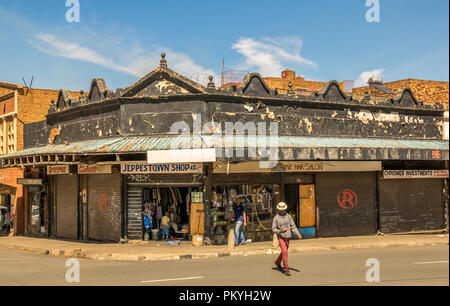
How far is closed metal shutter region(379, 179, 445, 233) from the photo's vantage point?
19781mm

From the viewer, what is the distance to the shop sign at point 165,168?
1623 cm

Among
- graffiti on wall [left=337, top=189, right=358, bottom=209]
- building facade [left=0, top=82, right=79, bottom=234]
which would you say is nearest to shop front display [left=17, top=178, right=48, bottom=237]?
building facade [left=0, top=82, right=79, bottom=234]

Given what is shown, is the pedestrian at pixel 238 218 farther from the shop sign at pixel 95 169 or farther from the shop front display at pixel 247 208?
the shop sign at pixel 95 169

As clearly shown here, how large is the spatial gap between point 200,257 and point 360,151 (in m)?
8.00

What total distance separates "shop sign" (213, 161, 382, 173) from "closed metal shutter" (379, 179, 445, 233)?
1571mm

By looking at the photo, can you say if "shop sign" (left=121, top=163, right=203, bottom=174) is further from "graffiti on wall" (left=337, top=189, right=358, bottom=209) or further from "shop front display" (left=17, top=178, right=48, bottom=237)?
"shop front display" (left=17, top=178, right=48, bottom=237)

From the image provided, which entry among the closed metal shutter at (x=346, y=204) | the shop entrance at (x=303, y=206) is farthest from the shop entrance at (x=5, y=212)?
the closed metal shutter at (x=346, y=204)

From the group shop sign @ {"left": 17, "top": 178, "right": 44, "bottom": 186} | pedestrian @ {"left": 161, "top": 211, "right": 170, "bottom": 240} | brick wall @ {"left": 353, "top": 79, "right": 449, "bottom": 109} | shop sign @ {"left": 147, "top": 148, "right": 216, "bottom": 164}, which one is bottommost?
pedestrian @ {"left": 161, "top": 211, "right": 170, "bottom": 240}

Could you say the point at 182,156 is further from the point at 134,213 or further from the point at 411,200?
the point at 411,200

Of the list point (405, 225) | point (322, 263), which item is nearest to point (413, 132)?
point (405, 225)

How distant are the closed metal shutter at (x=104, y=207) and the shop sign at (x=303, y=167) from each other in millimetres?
4364

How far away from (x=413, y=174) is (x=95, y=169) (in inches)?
540

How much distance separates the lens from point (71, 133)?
21016mm

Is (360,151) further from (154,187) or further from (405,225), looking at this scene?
(154,187)
